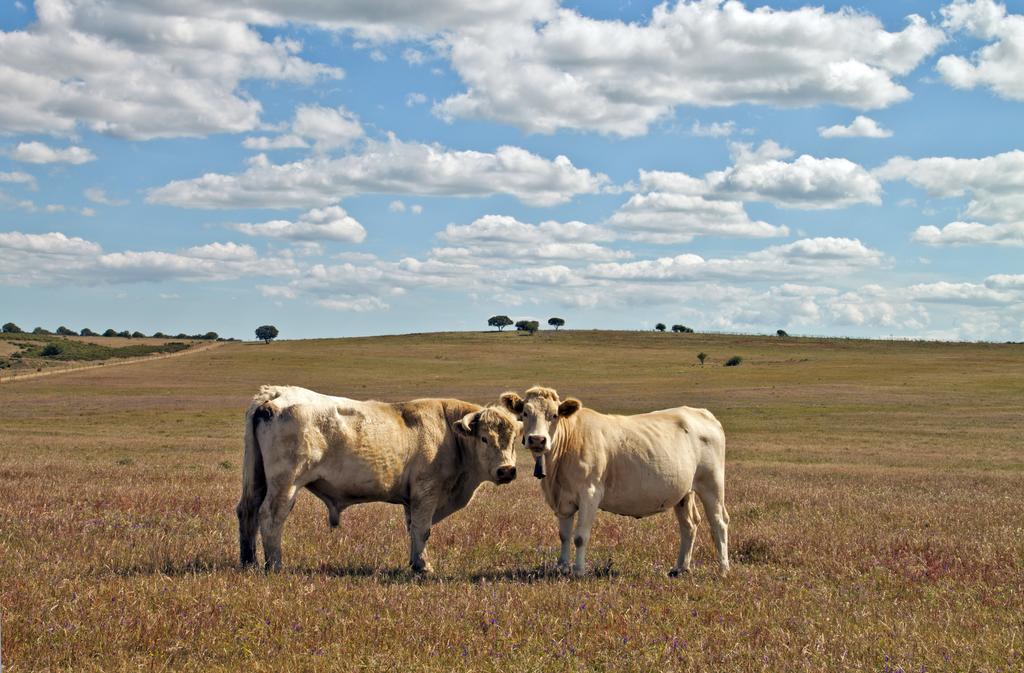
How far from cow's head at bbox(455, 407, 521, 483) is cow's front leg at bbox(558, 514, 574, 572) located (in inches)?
34.4

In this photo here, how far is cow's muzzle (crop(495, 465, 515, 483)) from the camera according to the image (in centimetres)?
1088

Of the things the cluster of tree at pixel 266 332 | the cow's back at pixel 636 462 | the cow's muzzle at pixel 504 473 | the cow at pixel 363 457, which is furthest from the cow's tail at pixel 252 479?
the cluster of tree at pixel 266 332

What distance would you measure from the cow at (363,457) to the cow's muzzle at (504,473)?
0.04 feet

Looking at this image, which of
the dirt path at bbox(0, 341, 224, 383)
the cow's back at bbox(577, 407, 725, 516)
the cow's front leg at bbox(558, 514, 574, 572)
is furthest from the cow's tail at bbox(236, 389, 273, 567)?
the dirt path at bbox(0, 341, 224, 383)

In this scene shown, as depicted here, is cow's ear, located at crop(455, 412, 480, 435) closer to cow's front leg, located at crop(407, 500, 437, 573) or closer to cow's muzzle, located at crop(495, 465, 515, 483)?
cow's muzzle, located at crop(495, 465, 515, 483)

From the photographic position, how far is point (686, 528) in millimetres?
11922

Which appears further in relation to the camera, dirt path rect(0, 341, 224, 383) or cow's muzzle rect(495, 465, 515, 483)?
dirt path rect(0, 341, 224, 383)

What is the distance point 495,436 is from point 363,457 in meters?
1.57

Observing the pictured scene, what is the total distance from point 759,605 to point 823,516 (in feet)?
23.6

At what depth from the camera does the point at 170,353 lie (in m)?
126

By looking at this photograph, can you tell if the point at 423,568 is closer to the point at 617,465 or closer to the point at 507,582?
the point at 507,582

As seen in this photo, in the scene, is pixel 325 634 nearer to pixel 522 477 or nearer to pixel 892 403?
pixel 522 477

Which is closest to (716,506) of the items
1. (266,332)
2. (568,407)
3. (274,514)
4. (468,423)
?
(568,407)

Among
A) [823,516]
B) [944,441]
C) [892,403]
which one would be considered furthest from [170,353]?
[823,516]
